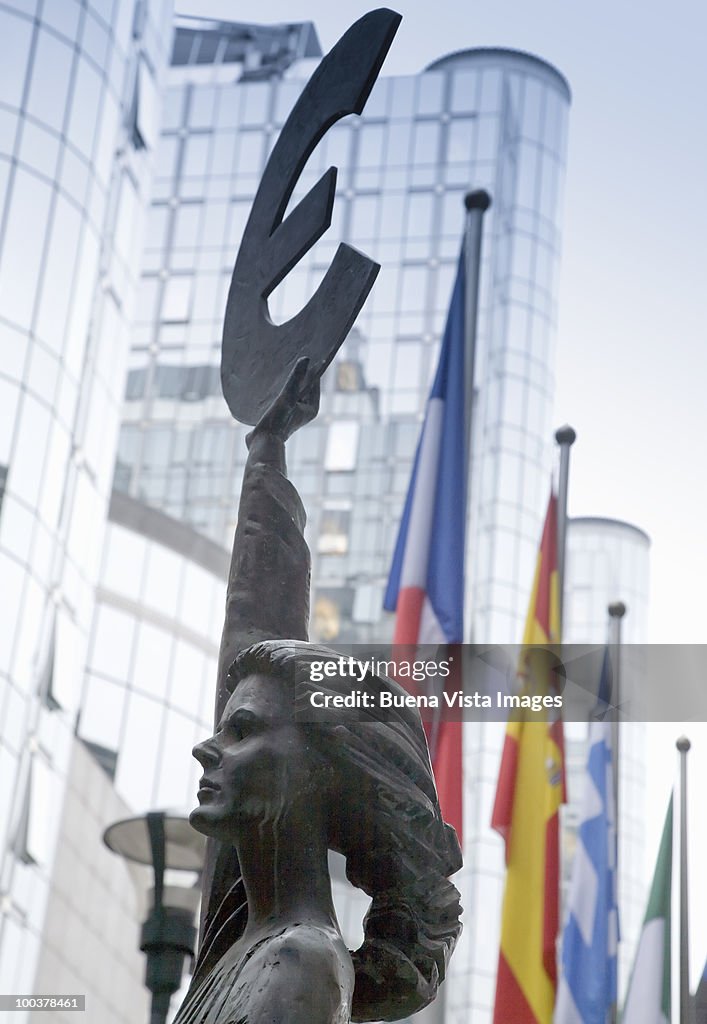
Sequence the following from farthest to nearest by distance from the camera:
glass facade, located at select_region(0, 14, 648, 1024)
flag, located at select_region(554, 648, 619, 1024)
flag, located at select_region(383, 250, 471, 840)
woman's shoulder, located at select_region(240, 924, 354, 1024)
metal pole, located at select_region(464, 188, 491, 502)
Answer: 1. glass facade, located at select_region(0, 14, 648, 1024)
2. metal pole, located at select_region(464, 188, 491, 502)
3. flag, located at select_region(554, 648, 619, 1024)
4. flag, located at select_region(383, 250, 471, 840)
5. woman's shoulder, located at select_region(240, 924, 354, 1024)

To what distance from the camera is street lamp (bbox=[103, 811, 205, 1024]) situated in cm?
718

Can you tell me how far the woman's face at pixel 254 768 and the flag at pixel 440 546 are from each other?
5.78m

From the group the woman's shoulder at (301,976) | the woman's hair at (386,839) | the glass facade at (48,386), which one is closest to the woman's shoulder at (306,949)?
the woman's shoulder at (301,976)

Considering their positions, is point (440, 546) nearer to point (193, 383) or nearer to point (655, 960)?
point (655, 960)

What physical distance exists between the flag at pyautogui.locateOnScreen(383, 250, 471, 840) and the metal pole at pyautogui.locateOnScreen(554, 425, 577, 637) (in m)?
1.59

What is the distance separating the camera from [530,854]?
9359 millimetres

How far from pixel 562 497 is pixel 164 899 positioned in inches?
199

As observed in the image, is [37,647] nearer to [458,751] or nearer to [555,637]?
[555,637]

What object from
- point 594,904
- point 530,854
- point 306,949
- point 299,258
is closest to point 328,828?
point 306,949

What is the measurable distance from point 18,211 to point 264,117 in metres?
34.7

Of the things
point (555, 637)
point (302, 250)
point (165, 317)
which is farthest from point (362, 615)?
point (302, 250)

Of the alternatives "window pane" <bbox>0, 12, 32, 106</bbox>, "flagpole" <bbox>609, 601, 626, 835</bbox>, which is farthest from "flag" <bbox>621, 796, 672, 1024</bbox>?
"window pane" <bbox>0, 12, 32, 106</bbox>

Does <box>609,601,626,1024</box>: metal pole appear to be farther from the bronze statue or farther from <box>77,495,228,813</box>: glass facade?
<box>77,495,228,813</box>: glass facade

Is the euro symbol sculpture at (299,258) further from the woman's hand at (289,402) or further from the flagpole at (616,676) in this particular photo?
the flagpole at (616,676)
